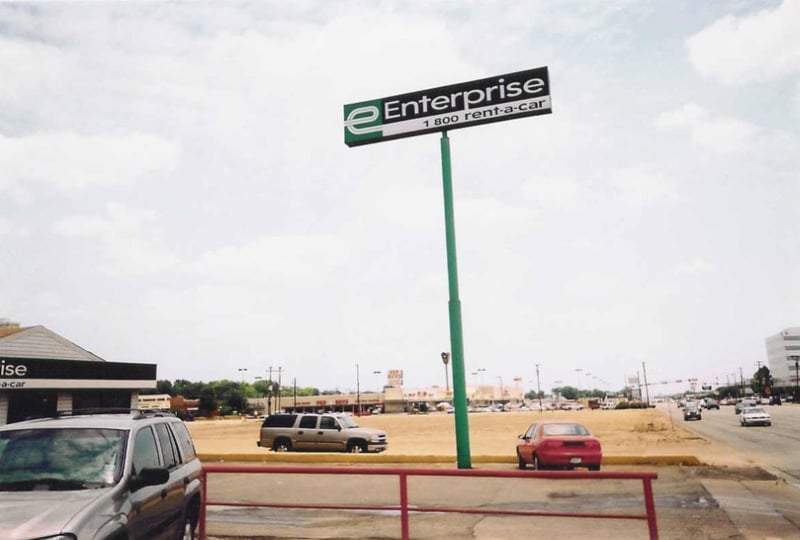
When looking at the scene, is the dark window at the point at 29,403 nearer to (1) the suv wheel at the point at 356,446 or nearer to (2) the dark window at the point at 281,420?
(2) the dark window at the point at 281,420

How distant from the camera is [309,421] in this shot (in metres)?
25.6

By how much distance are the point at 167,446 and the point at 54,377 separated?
107ft

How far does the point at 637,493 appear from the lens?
495 inches

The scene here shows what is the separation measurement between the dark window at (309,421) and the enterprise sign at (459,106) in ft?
44.7

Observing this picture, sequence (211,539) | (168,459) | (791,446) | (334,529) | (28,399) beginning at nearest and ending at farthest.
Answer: (168,459), (211,539), (334,529), (791,446), (28,399)

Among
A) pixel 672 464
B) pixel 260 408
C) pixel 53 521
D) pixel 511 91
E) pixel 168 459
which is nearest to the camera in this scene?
pixel 53 521

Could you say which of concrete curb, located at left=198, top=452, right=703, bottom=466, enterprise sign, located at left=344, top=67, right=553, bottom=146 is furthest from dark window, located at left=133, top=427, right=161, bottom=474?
concrete curb, located at left=198, top=452, right=703, bottom=466

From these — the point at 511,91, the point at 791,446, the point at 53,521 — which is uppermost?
the point at 511,91

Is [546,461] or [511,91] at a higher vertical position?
[511,91]

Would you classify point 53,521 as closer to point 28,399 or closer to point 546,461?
point 546,461

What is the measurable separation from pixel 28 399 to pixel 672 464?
33.1 meters

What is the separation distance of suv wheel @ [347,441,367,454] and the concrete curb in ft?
8.31

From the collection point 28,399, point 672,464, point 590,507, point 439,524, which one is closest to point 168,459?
point 439,524

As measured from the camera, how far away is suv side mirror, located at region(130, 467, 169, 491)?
19.2 ft
